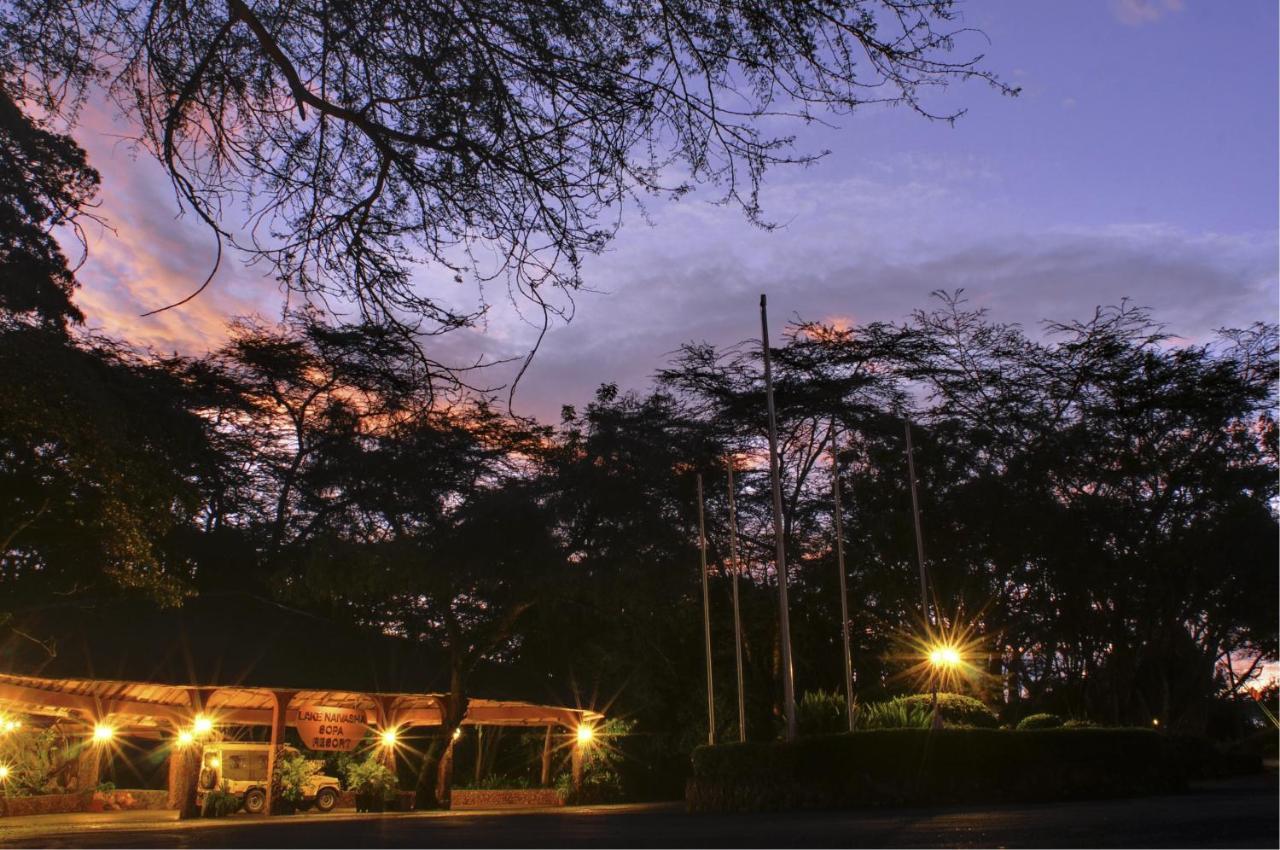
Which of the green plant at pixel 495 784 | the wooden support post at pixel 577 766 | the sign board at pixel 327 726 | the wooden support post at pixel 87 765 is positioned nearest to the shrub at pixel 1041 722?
the wooden support post at pixel 577 766

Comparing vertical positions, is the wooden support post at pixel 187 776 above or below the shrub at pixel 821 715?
below

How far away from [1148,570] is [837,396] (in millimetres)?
8715

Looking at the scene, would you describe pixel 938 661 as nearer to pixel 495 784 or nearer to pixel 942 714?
pixel 942 714

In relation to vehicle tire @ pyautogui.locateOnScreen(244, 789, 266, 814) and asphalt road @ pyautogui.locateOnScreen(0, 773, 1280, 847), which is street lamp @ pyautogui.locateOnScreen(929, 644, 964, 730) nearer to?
asphalt road @ pyautogui.locateOnScreen(0, 773, 1280, 847)

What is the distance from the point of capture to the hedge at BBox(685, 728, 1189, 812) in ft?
48.8

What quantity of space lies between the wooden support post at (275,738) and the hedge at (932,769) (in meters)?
11.3

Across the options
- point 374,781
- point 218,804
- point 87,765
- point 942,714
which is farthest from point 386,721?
point 942,714

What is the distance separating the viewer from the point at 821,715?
2269 cm

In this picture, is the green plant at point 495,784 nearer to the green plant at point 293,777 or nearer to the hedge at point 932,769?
the green plant at point 293,777

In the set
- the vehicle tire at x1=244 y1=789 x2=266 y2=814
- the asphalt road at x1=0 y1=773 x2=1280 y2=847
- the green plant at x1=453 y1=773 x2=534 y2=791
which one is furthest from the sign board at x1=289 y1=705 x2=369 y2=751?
the asphalt road at x1=0 y1=773 x2=1280 y2=847

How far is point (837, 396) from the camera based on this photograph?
30.8 m

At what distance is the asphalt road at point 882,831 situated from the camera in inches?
324

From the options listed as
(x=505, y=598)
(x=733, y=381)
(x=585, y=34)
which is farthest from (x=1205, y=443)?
(x=585, y=34)

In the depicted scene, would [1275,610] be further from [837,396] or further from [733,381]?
[733,381]
